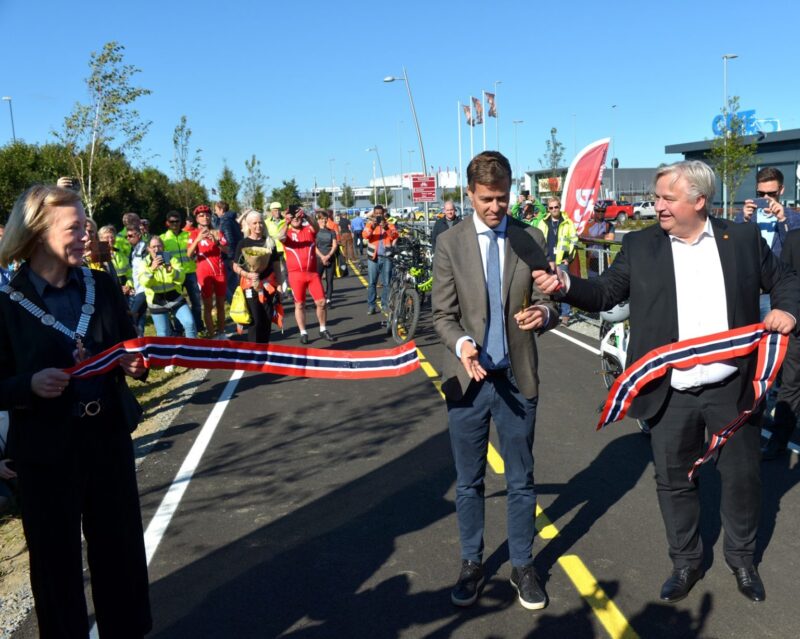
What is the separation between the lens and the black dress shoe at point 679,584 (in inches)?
164

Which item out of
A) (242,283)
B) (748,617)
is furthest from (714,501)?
(242,283)

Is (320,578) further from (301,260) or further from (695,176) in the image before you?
(301,260)

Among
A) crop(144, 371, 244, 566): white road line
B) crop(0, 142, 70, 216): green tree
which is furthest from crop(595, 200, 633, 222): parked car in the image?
crop(144, 371, 244, 566): white road line

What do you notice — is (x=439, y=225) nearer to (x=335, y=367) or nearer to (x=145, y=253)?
(x=145, y=253)

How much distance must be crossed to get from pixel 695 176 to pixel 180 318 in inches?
345

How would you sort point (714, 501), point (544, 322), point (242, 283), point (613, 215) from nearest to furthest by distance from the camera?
1. point (544, 322)
2. point (714, 501)
3. point (242, 283)
4. point (613, 215)

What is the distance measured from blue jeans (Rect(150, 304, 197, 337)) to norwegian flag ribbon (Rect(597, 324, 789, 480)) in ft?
26.9

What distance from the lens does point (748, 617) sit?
3.96 m

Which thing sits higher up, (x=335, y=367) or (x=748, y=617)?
(x=335, y=367)

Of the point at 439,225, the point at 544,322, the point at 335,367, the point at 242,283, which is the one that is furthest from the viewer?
the point at 439,225

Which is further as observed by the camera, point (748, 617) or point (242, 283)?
point (242, 283)

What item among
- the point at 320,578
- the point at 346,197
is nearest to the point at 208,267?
the point at 320,578

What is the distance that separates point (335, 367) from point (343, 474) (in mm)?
2354

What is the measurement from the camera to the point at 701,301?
4066 millimetres
